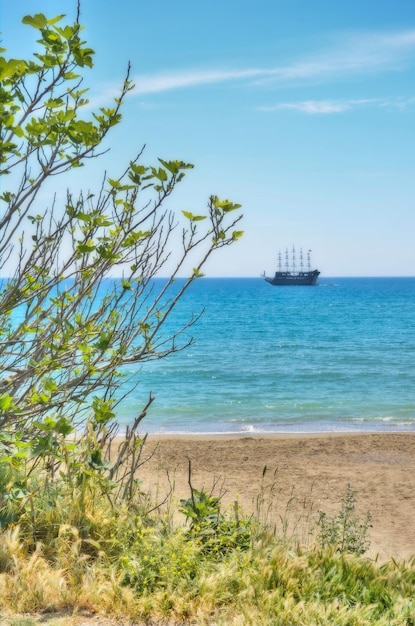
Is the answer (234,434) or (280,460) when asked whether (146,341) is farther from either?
(234,434)

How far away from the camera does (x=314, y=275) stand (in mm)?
158750

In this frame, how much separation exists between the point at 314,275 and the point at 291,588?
156831 mm

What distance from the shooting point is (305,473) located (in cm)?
1273

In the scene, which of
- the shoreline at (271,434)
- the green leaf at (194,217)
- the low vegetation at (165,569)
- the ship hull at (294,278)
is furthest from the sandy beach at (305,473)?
the ship hull at (294,278)

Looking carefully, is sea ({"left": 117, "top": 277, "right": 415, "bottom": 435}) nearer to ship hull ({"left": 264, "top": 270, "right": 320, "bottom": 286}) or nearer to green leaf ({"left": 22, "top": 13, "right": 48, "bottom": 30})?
green leaf ({"left": 22, "top": 13, "right": 48, "bottom": 30})

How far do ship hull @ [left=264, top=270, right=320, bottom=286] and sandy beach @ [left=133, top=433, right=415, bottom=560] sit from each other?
14400 cm

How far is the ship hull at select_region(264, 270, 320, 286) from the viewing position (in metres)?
160

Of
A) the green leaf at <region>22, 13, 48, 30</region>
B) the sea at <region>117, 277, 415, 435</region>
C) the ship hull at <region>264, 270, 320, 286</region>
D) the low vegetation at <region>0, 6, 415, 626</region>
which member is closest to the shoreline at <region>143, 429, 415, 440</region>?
the sea at <region>117, 277, 415, 435</region>

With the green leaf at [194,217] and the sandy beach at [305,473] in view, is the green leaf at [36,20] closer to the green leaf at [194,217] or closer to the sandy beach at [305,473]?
the green leaf at [194,217]

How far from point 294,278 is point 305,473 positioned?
154228 millimetres

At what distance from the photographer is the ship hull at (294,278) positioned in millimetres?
160000

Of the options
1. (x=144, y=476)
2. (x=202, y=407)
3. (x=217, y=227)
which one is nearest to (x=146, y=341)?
(x=217, y=227)

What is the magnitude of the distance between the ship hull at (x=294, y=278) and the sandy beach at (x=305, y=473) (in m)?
144

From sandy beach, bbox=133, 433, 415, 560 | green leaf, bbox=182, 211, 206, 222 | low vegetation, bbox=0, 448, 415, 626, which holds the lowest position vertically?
sandy beach, bbox=133, 433, 415, 560
